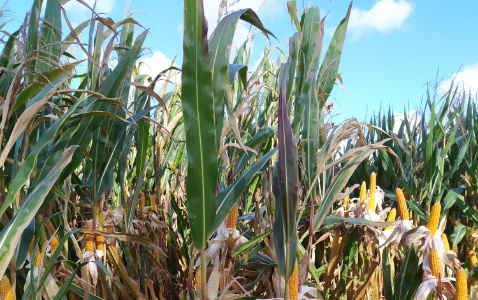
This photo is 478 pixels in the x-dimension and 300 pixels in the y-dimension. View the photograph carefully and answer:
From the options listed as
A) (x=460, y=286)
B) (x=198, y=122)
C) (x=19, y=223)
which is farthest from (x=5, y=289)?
(x=460, y=286)

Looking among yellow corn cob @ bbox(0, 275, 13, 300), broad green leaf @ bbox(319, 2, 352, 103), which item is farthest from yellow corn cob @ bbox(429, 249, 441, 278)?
yellow corn cob @ bbox(0, 275, 13, 300)

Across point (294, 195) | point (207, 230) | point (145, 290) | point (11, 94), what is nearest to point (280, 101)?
point (294, 195)

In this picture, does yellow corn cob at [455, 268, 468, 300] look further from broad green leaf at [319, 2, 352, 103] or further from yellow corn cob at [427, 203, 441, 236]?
broad green leaf at [319, 2, 352, 103]

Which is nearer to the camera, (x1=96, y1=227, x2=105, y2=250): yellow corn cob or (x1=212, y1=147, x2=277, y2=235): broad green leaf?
(x1=212, y1=147, x2=277, y2=235): broad green leaf

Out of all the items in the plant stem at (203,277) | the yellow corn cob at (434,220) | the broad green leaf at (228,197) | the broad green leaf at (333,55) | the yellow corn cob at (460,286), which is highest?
the broad green leaf at (333,55)

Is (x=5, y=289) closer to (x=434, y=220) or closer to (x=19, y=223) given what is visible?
(x=19, y=223)

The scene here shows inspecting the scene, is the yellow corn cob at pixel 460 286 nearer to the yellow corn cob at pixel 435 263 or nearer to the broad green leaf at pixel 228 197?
A: the yellow corn cob at pixel 435 263

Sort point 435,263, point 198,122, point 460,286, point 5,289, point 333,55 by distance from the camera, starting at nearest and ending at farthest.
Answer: point 198,122 → point 5,289 → point 460,286 → point 435,263 → point 333,55

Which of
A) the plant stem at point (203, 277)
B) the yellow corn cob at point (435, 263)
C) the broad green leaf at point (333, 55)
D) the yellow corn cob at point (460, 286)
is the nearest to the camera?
the plant stem at point (203, 277)

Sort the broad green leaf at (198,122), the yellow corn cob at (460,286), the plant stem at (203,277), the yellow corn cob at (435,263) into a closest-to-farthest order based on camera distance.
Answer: the broad green leaf at (198,122) < the plant stem at (203,277) < the yellow corn cob at (460,286) < the yellow corn cob at (435,263)

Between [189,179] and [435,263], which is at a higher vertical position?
[189,179]

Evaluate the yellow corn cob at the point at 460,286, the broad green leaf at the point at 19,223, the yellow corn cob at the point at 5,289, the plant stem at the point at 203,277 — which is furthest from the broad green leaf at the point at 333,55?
the yellow corn cob at the point at 5,289

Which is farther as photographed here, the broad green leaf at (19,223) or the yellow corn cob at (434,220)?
the yellow corn cob at (434,220)

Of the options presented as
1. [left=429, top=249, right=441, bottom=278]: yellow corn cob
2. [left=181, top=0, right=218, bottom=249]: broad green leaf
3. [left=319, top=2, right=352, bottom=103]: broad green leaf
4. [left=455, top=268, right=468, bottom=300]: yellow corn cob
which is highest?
[left=319, top=2, right=352, bottom=103]: broad green leaf
